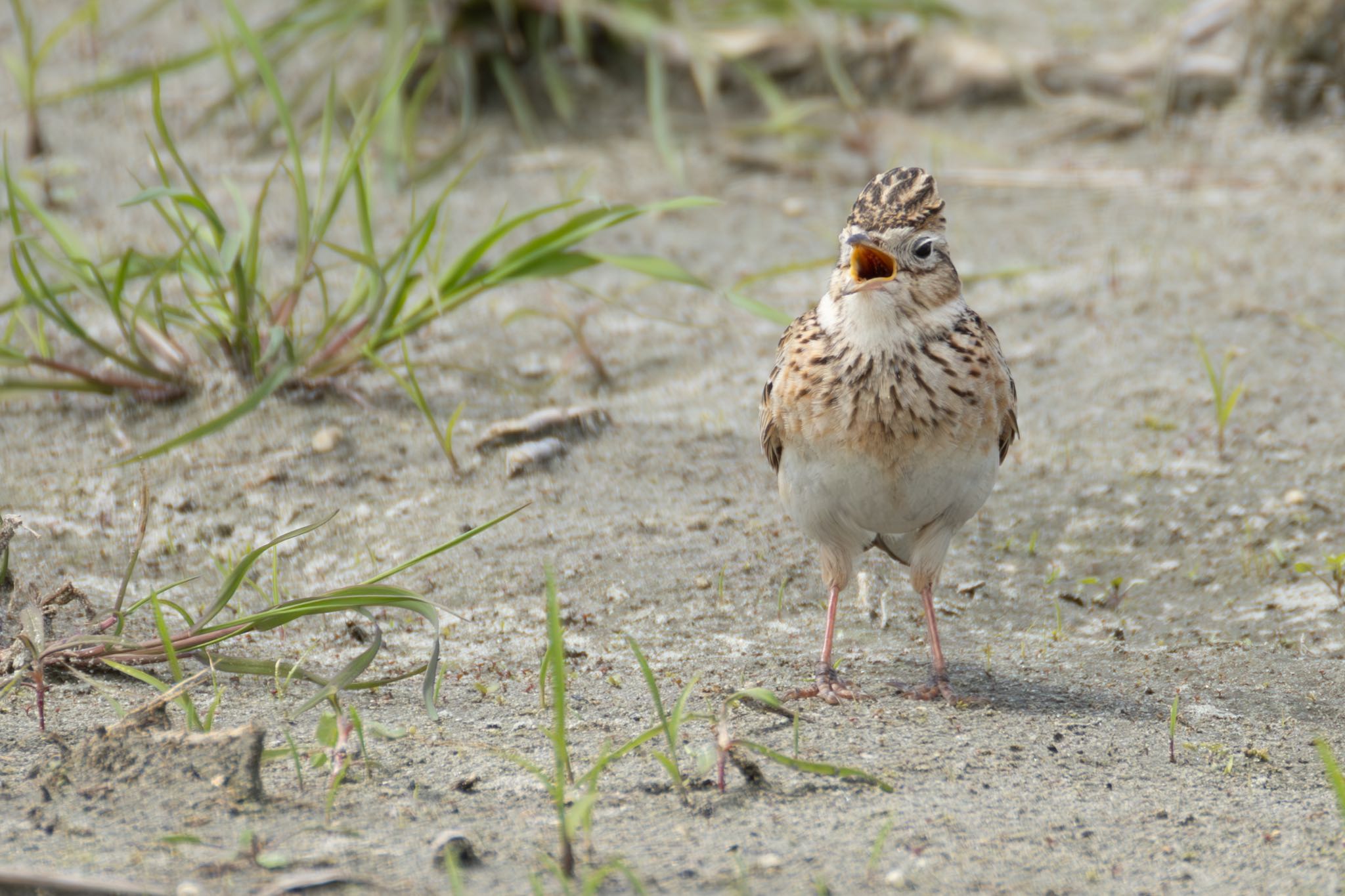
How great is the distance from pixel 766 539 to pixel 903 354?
1071 mm

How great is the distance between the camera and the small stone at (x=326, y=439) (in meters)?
4.56

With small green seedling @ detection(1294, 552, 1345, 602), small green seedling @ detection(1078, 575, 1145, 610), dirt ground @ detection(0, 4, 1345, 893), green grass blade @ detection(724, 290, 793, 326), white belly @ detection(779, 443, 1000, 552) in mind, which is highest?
green grass blade @ detection(724, 290, 793, 326)

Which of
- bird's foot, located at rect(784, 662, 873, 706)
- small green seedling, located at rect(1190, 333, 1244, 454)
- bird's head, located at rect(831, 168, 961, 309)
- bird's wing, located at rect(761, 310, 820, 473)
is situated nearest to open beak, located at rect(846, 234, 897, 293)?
bird's head, located at rect(831, 168, 961, 309)

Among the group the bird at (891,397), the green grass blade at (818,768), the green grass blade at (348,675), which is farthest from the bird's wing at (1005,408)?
the green grass blade at (348,675)

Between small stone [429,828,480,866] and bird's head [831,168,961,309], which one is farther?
bird's head [831,168,961,309]

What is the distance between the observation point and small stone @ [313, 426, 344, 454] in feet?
15.0

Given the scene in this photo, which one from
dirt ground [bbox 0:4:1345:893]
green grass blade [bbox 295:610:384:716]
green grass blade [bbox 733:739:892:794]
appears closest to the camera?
dirt ground [bbox 0:4:1345:893]

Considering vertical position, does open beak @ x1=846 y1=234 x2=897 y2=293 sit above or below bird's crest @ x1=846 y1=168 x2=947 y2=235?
below

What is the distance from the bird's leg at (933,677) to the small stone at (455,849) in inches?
55.9

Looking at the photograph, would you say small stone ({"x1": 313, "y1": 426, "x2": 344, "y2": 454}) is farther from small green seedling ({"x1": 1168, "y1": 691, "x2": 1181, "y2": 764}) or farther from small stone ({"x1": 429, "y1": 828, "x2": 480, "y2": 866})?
small green seedling ({"x1": 1168, "y1": 691, "x2": 1181, "y2": 764})

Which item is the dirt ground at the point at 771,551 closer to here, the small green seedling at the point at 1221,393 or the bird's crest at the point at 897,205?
the small green seedling at the point at 1221,393

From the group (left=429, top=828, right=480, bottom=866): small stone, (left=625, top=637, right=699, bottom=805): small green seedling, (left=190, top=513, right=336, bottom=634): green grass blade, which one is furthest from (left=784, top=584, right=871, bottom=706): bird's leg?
(left=190, top=513, right=336, bottom=634): green grass blade

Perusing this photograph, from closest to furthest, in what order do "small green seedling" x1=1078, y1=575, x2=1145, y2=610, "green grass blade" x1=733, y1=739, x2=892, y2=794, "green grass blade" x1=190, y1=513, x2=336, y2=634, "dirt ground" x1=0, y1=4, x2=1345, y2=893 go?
1. "dirt ground" x1=0, y1=4, x2=1345, y2=893
2. "green grass blade" x1=733, y1=739, x2=892, y2=794
3. "green grass blade" x1=190, y1=513, x2=336, y2=634
4. "small green seedling" x1=1078, y1=575, x2=1145, y2=610

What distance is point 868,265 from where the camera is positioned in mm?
3531
